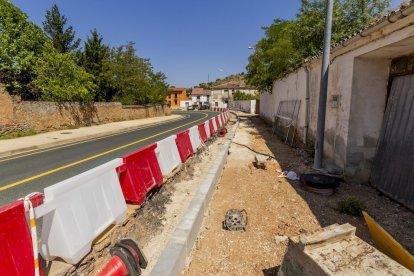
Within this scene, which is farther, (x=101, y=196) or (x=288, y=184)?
(x=288, y=184)

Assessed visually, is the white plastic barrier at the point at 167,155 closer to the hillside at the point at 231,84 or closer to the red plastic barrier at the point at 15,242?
the red plastic barrier at the point at 15,242

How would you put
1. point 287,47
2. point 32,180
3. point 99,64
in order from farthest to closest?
point 99,64 → point 287,47 → point 32,180

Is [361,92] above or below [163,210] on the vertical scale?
above

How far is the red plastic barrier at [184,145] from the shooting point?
6.68 m

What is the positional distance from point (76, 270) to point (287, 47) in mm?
15911

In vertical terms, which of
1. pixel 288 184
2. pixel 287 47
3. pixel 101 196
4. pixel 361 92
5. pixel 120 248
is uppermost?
pixel 287 47

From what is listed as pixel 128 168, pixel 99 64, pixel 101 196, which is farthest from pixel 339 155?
pixel 99 64

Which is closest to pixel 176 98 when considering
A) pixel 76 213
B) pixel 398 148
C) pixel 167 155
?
pixel 167 155

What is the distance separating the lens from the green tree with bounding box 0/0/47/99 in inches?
818

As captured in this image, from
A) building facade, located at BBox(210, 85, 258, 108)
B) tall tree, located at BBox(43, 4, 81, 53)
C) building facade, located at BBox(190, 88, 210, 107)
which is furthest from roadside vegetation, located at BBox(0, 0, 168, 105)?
building facade, located at BBox(190, 88, 210, 107)

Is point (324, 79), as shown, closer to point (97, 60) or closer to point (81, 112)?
point (81, 112)

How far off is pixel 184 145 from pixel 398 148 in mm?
4954

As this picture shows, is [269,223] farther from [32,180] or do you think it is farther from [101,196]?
[32,180]

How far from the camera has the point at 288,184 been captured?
5797 mm
